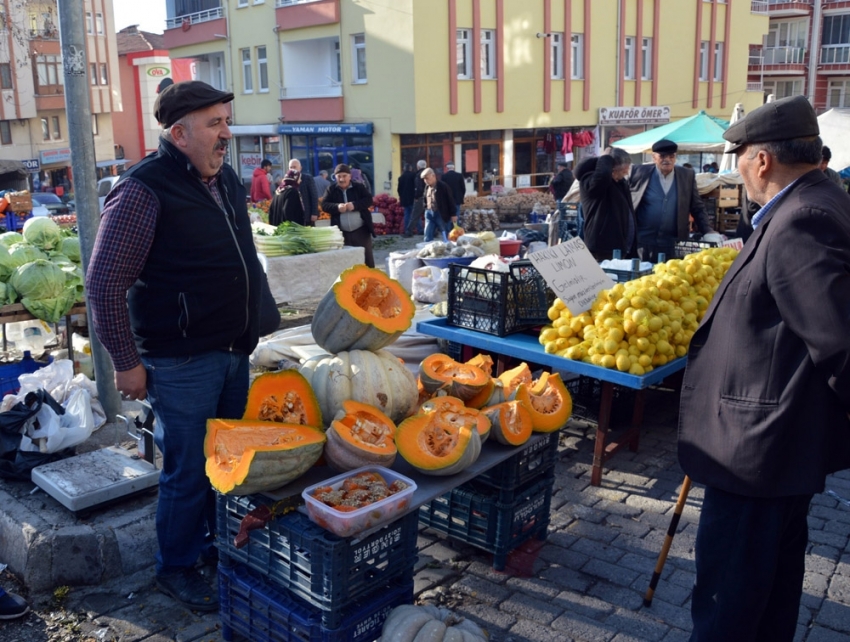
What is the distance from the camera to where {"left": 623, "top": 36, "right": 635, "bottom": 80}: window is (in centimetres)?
3038

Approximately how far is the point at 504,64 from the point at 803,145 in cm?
2481

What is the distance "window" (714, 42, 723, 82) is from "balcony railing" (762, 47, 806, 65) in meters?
11.0

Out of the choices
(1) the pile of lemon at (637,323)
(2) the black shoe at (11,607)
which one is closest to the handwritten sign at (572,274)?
(1) the pile of lemon at (637,323)

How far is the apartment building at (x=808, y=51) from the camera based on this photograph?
1668 inches

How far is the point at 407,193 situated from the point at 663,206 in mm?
13102

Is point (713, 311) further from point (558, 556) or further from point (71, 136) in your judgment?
point (71, 136)

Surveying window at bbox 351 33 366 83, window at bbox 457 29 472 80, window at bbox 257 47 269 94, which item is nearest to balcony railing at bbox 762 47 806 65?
window at bbox 457 29 472 80

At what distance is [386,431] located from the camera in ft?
10.7

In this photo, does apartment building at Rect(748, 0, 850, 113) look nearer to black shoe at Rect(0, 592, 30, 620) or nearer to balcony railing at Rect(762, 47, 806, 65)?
balcony railing at Rect(762, 47, 806, 65)

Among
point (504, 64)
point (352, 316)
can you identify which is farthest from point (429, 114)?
point (352, 316)

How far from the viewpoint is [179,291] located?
3236 millimetres

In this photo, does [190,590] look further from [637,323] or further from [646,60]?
[646,60]

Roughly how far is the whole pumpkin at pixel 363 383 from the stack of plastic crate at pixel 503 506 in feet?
1.93

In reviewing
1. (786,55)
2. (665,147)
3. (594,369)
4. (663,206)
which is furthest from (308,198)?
(786,55)
